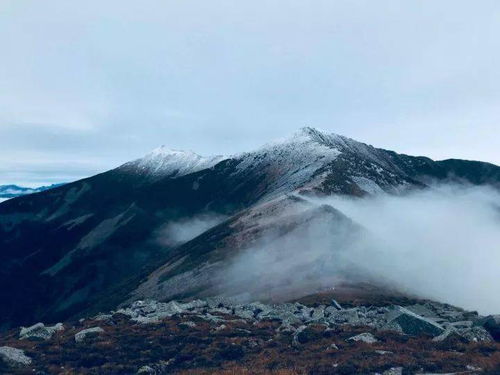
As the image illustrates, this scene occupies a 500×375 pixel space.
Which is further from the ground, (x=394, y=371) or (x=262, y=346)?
(x=394, y=371)

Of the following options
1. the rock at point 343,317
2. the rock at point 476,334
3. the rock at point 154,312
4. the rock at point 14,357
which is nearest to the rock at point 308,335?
the rock at point 343,317

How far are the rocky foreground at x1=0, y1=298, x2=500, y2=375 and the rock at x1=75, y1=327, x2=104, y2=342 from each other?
106 mm

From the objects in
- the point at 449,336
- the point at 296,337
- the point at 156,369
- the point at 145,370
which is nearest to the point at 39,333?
the point at 156,369

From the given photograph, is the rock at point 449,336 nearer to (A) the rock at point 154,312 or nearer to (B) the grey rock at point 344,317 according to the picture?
(B) the grey rock at point 344,317

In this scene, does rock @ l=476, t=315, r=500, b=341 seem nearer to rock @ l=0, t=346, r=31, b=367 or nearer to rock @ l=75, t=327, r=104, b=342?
rock @ l=75, t=327, r=104, b=342

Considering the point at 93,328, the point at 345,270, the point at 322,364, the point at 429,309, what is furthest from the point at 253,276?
the point at 322,364

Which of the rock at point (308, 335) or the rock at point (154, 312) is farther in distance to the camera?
the rock at point (154, 312)

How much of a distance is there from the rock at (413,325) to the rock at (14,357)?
35696 millimetres

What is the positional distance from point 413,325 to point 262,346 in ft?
55.1

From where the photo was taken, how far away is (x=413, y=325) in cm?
5053

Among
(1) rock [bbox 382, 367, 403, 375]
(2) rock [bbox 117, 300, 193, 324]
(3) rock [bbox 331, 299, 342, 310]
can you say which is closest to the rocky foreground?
(1) rock [bbox 382, 367, 403, 375]

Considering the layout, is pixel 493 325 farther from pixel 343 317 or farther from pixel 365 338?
pixel 343 317

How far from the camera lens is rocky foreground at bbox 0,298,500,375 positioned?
1471 inches

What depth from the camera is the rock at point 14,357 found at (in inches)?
1710
